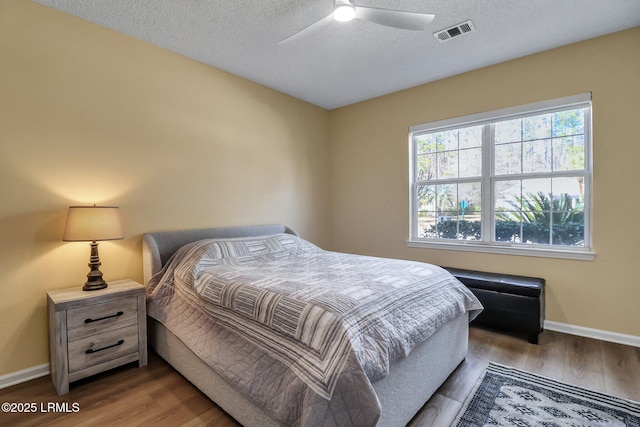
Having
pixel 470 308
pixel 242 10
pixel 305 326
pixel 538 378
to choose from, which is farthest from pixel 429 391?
pixel 242 10

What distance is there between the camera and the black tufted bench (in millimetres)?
2600

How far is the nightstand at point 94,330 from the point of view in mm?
1946

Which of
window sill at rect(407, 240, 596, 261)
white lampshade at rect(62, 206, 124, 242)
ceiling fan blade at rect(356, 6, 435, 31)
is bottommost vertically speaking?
window sill at rect(407, 240, 596, 261)

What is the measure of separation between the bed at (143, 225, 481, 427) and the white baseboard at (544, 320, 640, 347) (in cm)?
126

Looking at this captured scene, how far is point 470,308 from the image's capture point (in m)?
2.21

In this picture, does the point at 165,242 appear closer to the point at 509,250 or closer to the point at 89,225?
the point at 89,225

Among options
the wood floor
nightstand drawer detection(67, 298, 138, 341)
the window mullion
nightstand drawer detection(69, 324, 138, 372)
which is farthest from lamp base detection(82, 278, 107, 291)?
the window mullion

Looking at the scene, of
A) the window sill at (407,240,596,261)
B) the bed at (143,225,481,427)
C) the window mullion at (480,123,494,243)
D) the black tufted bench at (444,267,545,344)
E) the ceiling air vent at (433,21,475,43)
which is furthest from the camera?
the window mullion at (480,123,494,243)

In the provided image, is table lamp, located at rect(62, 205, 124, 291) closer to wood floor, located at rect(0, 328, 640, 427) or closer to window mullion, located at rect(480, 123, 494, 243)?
wood floor, located at rect(0, 328, 640, 427)

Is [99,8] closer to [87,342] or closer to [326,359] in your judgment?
[87,342]

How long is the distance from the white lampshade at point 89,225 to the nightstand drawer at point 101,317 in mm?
471

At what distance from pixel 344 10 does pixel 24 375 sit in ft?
10.8

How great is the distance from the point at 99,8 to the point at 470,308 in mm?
3504

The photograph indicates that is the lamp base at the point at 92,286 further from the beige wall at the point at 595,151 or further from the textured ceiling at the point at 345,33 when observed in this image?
the beige wall at the point at 595,151
